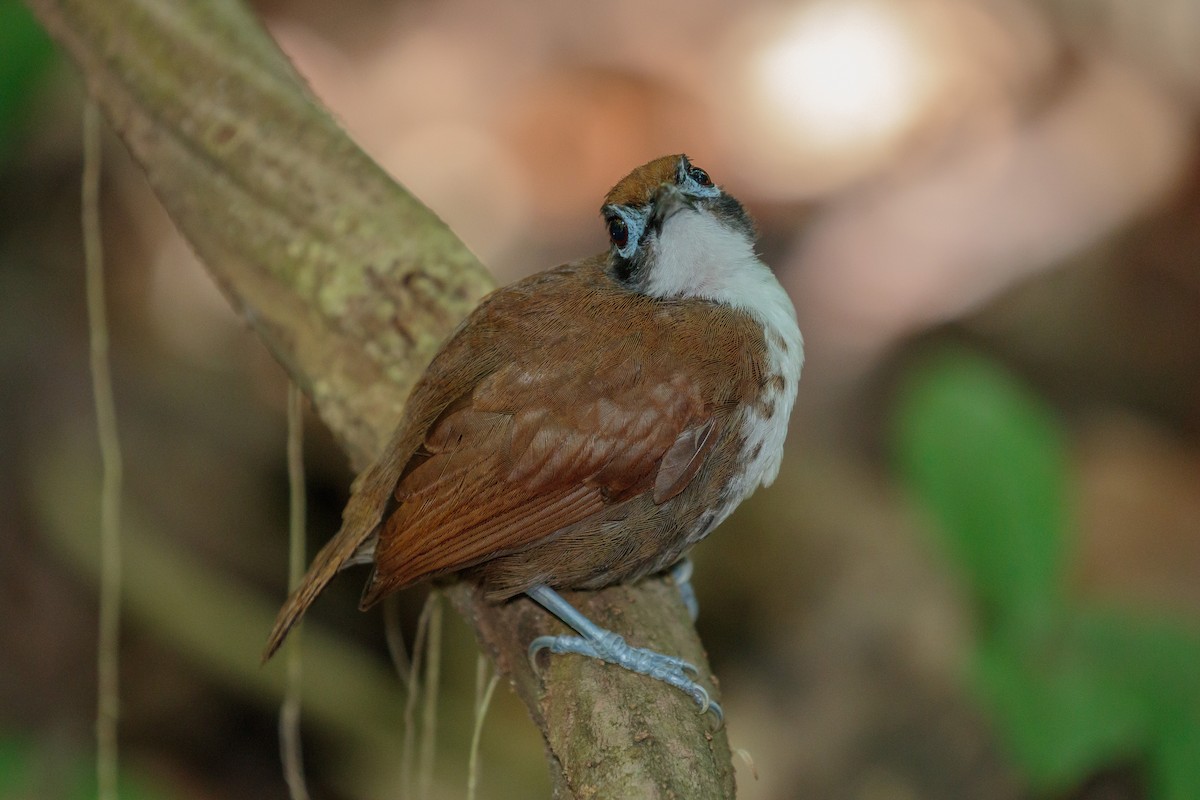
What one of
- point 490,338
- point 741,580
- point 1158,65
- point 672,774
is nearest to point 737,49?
point 1158,65

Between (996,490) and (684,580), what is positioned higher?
(996,490)

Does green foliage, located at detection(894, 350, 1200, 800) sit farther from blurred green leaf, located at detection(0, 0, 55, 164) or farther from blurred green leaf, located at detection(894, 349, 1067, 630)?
blurred green leaf, located at detection(0, 0, 55, 164)

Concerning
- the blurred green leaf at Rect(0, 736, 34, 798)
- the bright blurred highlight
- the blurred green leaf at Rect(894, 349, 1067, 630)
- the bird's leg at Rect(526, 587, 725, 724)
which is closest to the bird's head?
the bird's leg at Rect(526, 587, 725, 724)

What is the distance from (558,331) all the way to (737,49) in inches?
157

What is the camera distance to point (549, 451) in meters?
2.20

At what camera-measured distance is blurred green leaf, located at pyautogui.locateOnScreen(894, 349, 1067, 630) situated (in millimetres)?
2881

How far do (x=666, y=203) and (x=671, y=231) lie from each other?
0.06 meters

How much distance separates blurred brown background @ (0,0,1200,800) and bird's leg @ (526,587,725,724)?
4.06 ft

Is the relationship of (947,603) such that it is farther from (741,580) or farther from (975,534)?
(975,534)

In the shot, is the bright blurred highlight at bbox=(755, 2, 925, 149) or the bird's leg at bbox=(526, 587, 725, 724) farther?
the bright blurred highlight at bbox=(755, 2, 925, 149)

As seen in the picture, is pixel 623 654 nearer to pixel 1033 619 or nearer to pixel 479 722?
pixel 479 722

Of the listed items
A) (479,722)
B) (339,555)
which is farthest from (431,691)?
(339,555)

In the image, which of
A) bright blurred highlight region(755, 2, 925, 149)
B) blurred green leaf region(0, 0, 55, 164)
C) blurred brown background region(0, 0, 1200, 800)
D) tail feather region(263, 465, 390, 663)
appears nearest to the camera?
tail feather region(263, 465, 390, 663)

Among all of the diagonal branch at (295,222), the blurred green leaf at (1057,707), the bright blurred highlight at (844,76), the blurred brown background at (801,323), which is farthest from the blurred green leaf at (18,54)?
the blurred green leaf at (1057,707)
